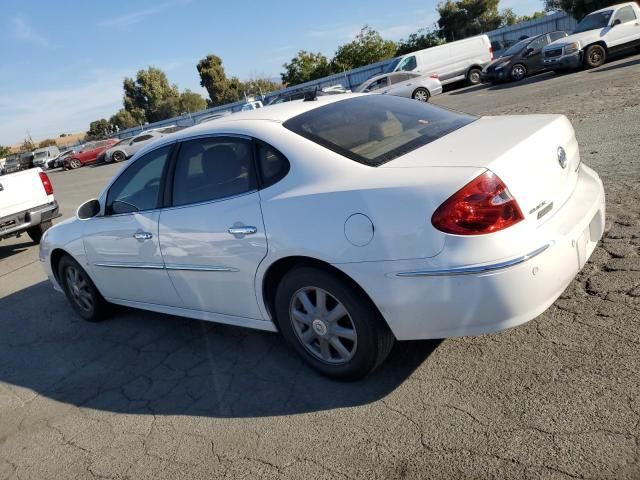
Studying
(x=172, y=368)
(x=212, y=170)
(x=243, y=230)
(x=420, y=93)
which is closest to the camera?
(x=243, y=230)

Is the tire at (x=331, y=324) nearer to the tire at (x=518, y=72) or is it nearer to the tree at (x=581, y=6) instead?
the tire at (x=518, y=72)

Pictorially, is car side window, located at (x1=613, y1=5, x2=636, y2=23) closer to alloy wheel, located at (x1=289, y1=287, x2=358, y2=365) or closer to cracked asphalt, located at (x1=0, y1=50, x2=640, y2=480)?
cracked asphalt, located at (x1=0, y1=50, x2=640, y2=480)

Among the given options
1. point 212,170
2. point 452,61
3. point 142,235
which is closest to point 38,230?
point 142,235

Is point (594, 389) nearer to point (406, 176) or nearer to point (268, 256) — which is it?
point (406, 176)

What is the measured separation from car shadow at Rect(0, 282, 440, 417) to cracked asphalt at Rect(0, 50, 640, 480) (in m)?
0.01

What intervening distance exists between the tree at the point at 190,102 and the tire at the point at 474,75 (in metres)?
54.4

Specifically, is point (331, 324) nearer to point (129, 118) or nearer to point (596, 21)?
point (596, 21)

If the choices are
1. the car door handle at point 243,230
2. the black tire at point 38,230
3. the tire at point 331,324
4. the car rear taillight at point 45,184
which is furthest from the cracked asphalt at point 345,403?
the black tire at point 38,230

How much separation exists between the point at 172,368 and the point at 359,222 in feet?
6.48

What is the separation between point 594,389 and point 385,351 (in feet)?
3.40

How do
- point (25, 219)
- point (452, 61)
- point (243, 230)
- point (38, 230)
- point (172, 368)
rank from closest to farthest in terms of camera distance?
point (243, 230), point (172, 368), point (25, 219), point (38, 230), point (452, 61)

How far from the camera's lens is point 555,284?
8.98 ft

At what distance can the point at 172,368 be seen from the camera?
3.99 m

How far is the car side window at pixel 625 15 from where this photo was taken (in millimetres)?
17828
